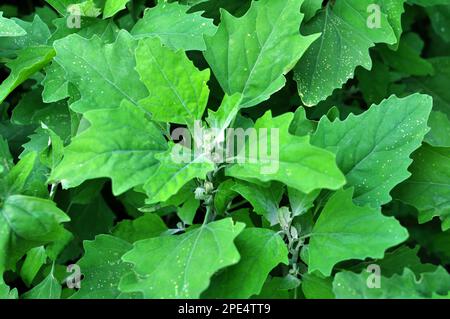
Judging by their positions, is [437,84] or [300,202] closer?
[300,202]


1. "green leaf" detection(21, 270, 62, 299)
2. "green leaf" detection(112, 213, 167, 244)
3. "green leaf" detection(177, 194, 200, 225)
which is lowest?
"green leaf" detection(21, 270, 62, 299)

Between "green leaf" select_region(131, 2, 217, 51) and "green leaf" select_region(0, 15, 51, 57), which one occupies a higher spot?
"green leaf" select_region(131, 2, 217, 51)

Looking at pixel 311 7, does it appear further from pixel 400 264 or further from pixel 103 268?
→ pixel 103 268

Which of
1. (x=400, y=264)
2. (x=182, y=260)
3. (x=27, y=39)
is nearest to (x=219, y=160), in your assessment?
(x=182, y=260)

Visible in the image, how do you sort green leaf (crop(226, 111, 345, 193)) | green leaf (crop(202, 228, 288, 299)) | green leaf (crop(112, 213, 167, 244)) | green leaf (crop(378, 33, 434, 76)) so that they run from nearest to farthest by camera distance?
1. green leaf (crop(226, 111, 345, 193))
2. green leaf (crop(202, 228, 288, 299))
3. green leaf (crop(112, 213, 167, 244))
4. green leaf (crop(378, 33, 434, 76))

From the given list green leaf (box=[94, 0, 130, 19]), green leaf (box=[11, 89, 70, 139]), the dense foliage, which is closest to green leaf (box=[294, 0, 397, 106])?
the dense foliage

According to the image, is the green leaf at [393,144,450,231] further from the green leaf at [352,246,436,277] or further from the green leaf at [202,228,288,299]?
the green leaf at [202,228,288,299]

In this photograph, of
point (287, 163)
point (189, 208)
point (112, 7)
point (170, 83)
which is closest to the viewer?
point (287, 163)

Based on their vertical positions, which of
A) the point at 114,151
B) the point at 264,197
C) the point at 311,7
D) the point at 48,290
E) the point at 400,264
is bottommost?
the point at 48,290

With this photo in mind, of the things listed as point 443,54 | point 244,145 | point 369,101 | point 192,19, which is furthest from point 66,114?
point 443,54
